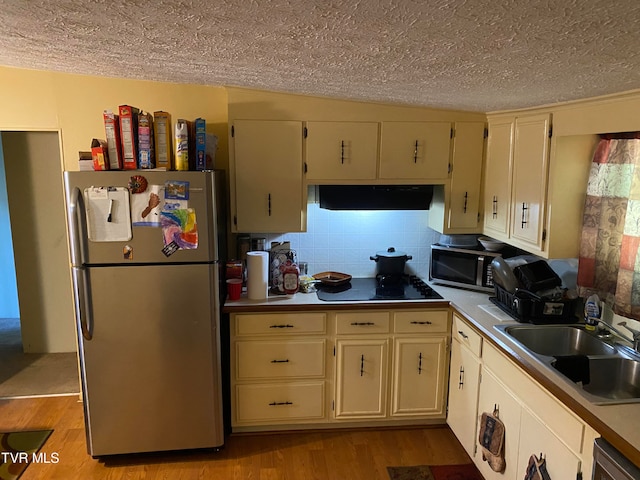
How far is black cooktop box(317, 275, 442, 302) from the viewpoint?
10.0ft

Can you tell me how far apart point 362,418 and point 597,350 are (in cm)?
142

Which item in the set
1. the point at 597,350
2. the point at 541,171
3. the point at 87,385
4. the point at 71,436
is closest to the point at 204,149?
the point at 87,385

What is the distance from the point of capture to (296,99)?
2.99 meters

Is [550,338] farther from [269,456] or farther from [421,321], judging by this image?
[269,456]

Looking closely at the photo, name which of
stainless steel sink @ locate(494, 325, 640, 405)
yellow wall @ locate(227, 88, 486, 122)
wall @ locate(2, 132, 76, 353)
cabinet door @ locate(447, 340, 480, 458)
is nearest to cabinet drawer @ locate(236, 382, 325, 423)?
cabinet door @ locate(447, 340, 480, 458)

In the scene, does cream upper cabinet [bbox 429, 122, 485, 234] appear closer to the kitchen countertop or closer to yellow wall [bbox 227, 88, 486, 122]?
yellow wall [bbox 227, 88, 486, 122]

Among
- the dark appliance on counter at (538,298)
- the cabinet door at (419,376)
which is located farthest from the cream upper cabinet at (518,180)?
the cabinet door at (419,376)

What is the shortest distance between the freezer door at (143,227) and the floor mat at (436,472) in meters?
1.56

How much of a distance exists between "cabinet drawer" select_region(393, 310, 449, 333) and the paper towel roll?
81 cm

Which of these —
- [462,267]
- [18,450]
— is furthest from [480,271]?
[18,450]

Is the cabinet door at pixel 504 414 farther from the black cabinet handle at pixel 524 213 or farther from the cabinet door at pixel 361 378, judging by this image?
the black cabinet handle at pixel 524 213

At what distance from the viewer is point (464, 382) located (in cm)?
284

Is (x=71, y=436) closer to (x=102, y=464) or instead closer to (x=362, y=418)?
(x=102, y=464)

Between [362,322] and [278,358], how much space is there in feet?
1.80
